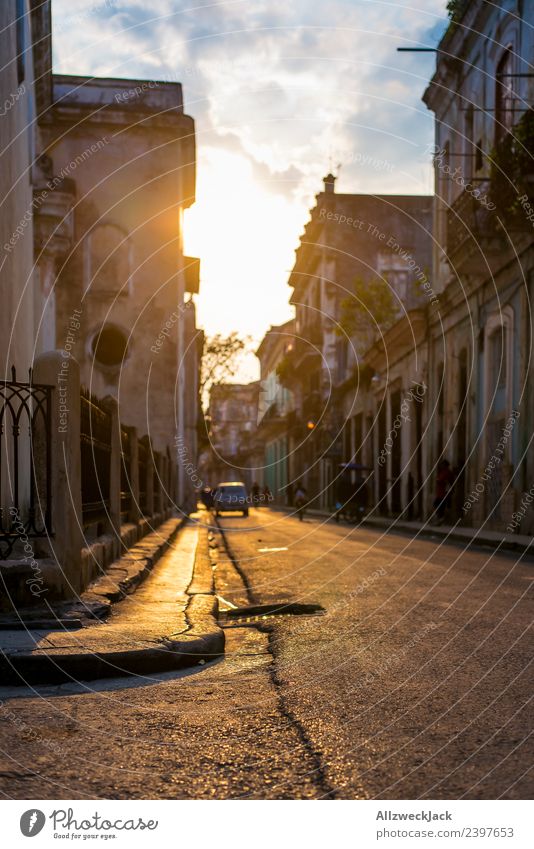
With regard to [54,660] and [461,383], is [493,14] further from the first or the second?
[54,660]

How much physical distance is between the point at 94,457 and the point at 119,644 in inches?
152

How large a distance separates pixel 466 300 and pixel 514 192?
625cm

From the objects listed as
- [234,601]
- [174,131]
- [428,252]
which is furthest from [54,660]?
[428,252]

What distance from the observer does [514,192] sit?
56.4 feet

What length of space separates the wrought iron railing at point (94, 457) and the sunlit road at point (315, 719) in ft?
6.34

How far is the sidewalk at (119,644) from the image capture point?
4676mm

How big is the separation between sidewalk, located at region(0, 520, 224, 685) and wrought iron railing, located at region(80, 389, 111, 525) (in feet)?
3.67

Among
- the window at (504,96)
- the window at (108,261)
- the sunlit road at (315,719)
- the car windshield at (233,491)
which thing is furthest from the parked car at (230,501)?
the sunlit road at (315,719)

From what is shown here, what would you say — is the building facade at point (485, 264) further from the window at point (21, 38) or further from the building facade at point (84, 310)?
the window at point (21, 38)

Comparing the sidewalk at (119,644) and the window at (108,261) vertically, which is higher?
the window at (108,261)

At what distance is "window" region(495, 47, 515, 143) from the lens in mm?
19609

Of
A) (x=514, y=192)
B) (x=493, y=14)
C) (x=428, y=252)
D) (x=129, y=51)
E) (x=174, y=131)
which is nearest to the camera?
(x=129, y=51)

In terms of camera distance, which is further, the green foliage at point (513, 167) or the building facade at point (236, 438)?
the building facade at point (236, 438)

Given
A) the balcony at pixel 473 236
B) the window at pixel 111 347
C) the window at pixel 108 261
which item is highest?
the window at pixel 108 261
